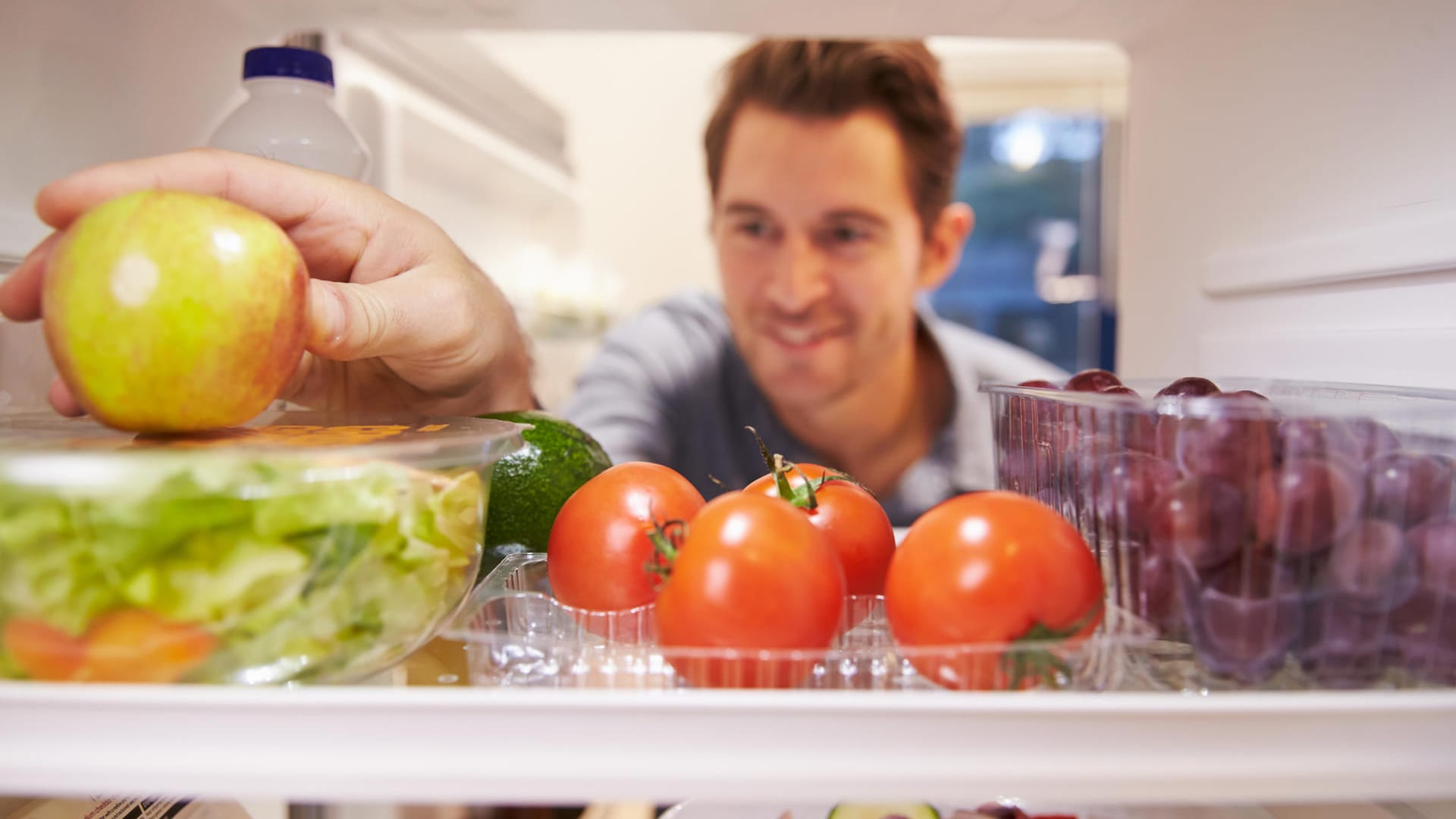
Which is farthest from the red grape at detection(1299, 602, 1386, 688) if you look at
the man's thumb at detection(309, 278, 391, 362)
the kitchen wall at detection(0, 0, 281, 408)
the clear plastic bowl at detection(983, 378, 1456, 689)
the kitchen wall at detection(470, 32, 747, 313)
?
the kitchen wall at detection(470, 32, 747, 313)

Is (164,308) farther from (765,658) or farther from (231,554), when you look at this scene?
(765,658)

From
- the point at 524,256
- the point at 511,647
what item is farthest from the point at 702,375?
the point at 511,647

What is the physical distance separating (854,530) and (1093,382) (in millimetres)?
199

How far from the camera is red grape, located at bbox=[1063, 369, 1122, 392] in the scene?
573 mm

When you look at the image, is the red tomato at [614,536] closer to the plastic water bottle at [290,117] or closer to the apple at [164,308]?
the apple at [164,308]

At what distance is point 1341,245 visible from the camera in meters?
0.62

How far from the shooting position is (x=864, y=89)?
1.59 metres

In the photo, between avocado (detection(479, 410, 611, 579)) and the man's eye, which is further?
the man's eye

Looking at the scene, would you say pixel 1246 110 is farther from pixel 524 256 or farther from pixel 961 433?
pixel 524 256

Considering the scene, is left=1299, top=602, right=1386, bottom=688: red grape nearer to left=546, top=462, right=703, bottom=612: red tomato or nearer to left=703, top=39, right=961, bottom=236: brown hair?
left=546, top=462, right=703, bottom=612: red tomato

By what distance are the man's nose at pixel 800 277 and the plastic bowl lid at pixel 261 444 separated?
112cm

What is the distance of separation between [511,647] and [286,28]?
2.25 feet

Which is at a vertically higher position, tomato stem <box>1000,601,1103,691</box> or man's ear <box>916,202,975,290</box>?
man's ear <box>916,202,975,290</box>

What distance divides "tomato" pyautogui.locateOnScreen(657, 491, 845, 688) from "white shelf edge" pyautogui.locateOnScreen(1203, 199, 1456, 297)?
44cm
